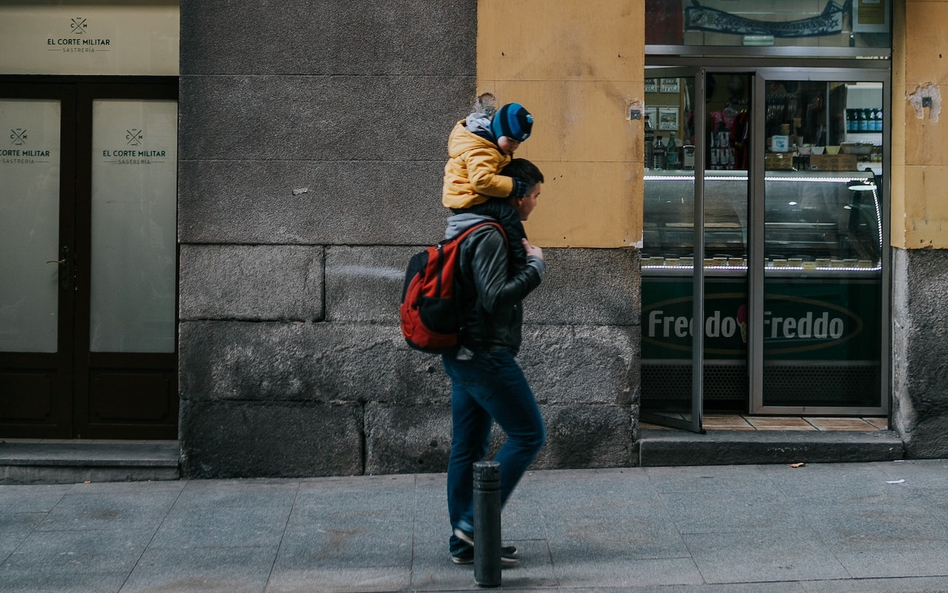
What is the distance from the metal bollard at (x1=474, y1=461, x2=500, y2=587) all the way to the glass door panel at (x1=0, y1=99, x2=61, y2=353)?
3.95 m

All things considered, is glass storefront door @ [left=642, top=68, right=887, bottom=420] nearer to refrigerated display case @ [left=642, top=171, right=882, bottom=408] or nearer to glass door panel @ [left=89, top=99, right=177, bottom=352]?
refrigerated display case @ [left=642, top=171, right=882, bottom=408]

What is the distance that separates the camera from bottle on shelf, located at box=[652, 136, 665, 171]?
7898 millimetres

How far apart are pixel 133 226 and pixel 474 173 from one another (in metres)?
3.50

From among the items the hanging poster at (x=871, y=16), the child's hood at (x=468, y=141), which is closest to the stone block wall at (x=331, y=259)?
the child's hood at (x=468, y=141)

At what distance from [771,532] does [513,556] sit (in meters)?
1.40

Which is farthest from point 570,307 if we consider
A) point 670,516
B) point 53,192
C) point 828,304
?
point 53,192

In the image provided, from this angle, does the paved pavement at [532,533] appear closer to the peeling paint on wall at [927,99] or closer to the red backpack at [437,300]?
the red backpack at [437,300]

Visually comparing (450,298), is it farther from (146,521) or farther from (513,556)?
(146,521)

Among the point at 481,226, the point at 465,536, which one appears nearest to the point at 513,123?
the point at 481,226

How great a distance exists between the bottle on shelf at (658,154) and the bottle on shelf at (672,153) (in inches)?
1.1

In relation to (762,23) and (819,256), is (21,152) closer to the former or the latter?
(762,23)

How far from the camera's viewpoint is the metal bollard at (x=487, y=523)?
5.00 meters

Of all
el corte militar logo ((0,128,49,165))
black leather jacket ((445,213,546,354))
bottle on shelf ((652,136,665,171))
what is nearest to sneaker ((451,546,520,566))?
black leather jacket ((445,213,546,354))

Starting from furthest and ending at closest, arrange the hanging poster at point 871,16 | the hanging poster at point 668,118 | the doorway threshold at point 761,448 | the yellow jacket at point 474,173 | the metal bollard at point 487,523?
1. the hanging poster at point 668,118
2. the hanging poster at point 871,16
3. the doorway threshold at point 761,448
4. the yellow jacket at point 474,173
5. the metal bollard at point 487,523
